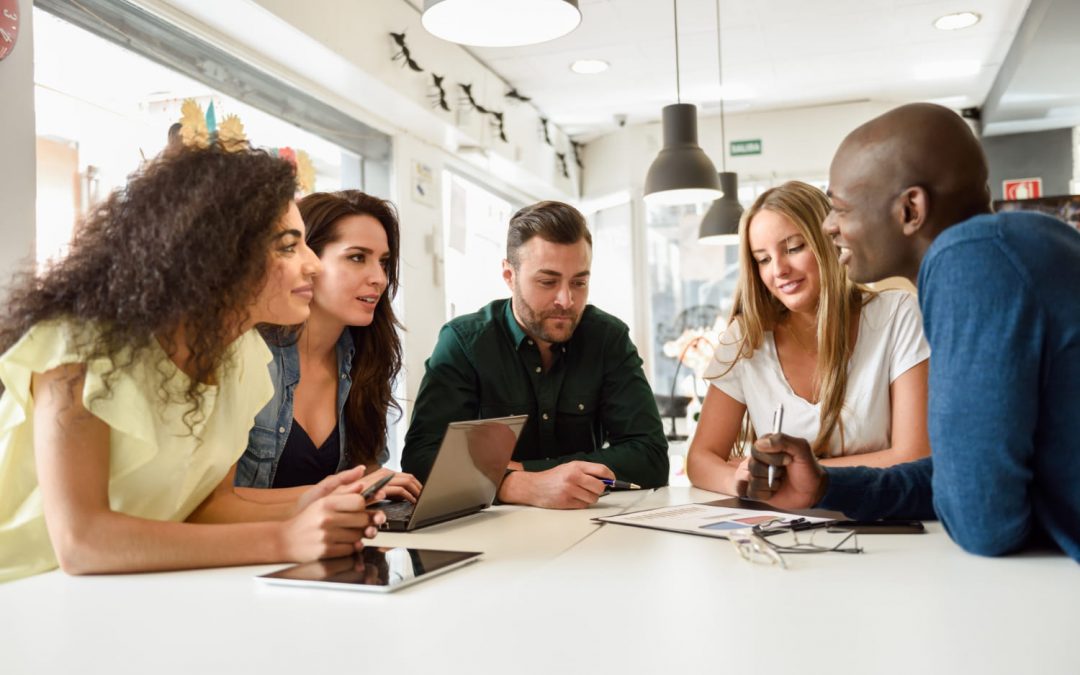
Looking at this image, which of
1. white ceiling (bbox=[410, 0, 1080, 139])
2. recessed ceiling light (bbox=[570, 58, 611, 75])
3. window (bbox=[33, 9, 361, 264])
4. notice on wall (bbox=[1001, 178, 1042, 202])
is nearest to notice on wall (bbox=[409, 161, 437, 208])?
white ceiling (bbox=[410, 0, 1080, 139])

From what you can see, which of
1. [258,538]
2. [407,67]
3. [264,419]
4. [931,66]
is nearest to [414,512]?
[258,538]

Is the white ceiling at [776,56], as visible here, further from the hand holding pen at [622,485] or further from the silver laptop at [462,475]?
the silver laptop at [462,475]

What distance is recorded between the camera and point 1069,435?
106 centimetres

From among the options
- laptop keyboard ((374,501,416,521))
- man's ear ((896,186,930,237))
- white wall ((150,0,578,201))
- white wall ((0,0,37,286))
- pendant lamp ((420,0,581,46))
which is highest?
white wall ((150,0,578,201))

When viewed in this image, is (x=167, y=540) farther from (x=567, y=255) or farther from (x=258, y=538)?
(x=567, y=255)

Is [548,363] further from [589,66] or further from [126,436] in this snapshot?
[589,66]

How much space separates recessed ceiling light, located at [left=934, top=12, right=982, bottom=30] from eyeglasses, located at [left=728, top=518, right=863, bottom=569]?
3.87 meters

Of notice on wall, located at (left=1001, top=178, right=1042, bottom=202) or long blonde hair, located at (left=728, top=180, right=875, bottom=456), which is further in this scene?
notice on wall, located at (left=1001, top=178, right=1042, bottom=202)

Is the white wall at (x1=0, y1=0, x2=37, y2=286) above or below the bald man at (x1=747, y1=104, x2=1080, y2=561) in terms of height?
above

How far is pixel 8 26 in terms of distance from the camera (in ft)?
6.55

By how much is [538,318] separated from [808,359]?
0.67m

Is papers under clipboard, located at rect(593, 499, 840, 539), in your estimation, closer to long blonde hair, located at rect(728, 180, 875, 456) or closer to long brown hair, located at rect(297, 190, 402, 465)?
long blonde hair, located at rect(728, 180, 875, 456)

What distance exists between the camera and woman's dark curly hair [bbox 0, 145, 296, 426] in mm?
1169

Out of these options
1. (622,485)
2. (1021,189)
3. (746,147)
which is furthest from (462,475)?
(1021,189)
